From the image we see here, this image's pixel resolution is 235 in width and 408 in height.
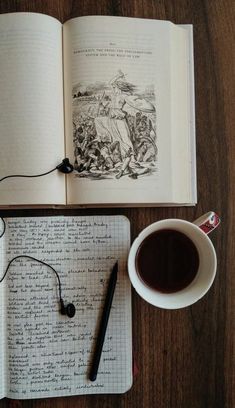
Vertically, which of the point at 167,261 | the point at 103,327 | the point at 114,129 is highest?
the point at 114,129

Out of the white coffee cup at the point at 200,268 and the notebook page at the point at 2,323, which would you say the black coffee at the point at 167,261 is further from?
the notebook page at the point at 2,323

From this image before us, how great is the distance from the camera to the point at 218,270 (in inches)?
25.7

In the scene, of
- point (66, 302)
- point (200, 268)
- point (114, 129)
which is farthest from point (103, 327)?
point (114, 129)

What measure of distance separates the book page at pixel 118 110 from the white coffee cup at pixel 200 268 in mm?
54

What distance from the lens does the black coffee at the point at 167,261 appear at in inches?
24.3

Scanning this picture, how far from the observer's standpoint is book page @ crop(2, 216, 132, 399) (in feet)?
2.05

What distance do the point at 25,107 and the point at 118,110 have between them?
14cm

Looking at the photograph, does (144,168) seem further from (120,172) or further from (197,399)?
(197,399)

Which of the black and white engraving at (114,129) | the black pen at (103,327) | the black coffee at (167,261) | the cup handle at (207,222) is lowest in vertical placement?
the black pen at (103,327)

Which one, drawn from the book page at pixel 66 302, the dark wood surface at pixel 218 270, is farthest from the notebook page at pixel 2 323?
the dark wood surface at pixel 218 270

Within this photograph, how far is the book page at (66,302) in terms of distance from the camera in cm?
62

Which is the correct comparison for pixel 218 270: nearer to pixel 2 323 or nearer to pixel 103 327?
pixel 103 327

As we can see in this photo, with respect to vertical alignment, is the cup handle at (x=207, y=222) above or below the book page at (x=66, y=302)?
above

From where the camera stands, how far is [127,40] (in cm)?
61
